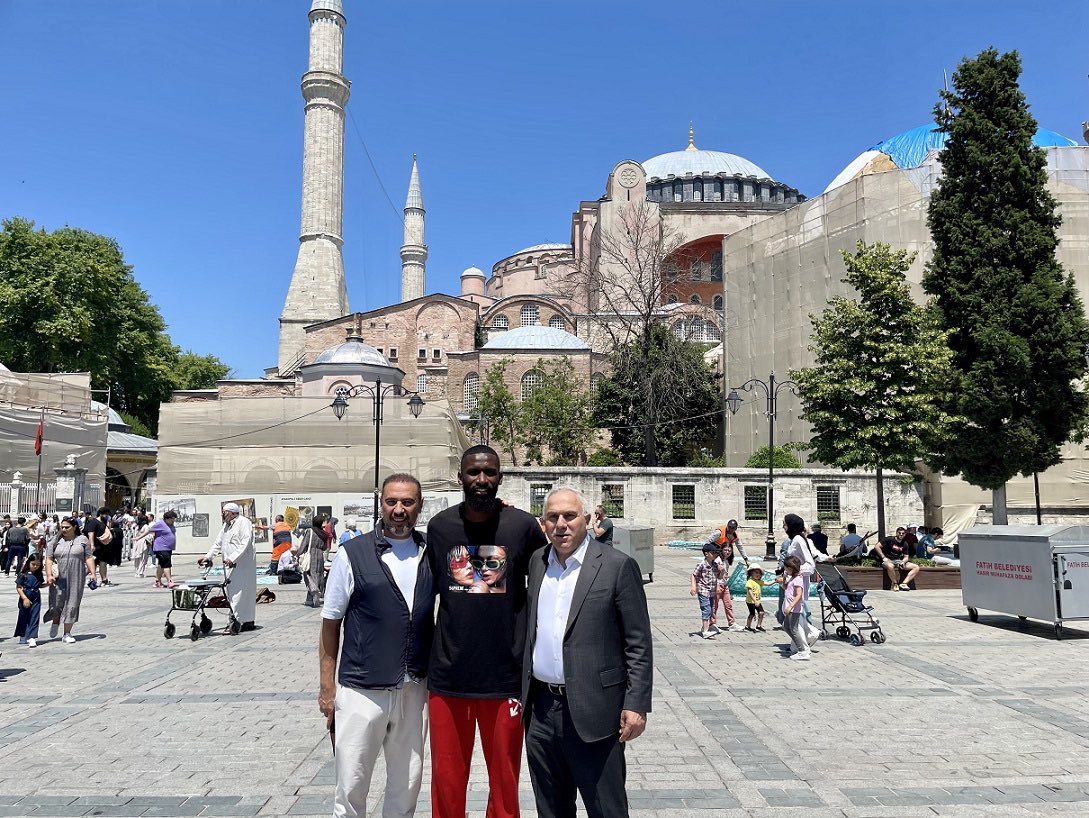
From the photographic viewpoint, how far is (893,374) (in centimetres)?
1886

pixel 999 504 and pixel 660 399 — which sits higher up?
pixel 660 399

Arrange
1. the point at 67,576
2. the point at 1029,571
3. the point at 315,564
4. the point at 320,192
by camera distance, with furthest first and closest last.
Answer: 1. the point at 320,192
2. the point at 315,564
3. the point at 1029,571
4. the point at 67,576

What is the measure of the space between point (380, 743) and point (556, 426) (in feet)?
129

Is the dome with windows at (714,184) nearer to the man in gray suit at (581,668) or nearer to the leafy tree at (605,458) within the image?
the leafy tree at (605,458)

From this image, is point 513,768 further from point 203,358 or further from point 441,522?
point 203,358

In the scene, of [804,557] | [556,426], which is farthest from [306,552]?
[556,426]

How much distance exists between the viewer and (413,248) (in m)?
79.6

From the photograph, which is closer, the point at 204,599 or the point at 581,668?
the point at 581,668

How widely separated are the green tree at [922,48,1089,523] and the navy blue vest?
1874 centimetres

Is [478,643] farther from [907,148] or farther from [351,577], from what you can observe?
[907,148]

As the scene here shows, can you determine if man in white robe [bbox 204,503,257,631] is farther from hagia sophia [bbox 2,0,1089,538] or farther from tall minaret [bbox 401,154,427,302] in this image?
tall minaret [bbox 401,154,427,302]

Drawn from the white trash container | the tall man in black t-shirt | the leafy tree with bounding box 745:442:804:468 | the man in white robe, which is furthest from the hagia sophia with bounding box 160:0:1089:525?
the tall man in black t-shirt

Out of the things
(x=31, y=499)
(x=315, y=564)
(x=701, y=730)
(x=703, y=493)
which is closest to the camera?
(x=701, y=730)

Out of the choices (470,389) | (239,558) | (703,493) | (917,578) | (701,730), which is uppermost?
(470,389)
